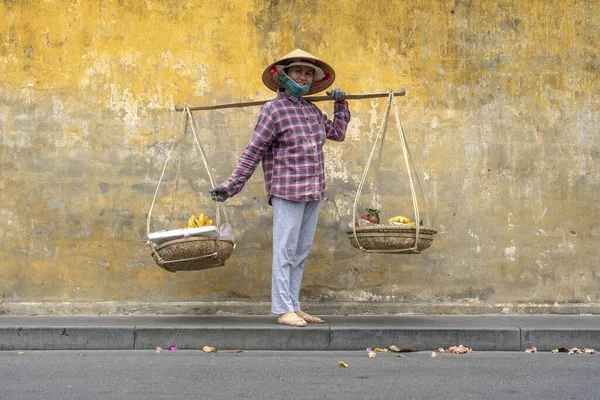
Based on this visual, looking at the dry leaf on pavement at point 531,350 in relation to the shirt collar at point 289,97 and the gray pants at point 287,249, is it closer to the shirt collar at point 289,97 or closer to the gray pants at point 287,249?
the gray pants at point 287,249

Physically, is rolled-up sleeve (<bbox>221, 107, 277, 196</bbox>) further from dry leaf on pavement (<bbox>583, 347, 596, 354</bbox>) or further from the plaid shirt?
dry leaf on pavement (<bbox>583, 347, 596, 354</bbox>)

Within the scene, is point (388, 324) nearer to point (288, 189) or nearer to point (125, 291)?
point (288, 189)

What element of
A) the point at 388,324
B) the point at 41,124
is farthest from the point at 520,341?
the point at 41,124

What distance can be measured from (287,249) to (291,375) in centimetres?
172

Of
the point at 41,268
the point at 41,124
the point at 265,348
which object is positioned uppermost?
the point at 41,124

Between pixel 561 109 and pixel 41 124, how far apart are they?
16.0 feet

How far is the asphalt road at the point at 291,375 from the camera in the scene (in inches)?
176

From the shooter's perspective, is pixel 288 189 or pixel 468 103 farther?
pixel 468 103

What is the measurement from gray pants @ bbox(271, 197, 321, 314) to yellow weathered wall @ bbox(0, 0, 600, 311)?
829mm

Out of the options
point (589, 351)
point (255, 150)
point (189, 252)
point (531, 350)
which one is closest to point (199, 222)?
point (189, 252)

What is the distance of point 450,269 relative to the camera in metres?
7.61

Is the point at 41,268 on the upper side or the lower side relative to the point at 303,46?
lower

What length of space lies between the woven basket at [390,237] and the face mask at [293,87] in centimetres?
120

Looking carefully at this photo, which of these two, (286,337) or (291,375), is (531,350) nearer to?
(286,337)
